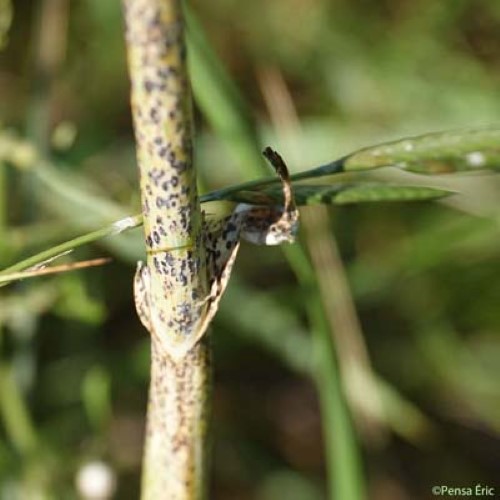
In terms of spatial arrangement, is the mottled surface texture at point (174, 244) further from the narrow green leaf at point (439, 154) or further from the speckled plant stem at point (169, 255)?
the narrow green leaf at point (439, 154)

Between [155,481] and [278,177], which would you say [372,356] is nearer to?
[155,481]

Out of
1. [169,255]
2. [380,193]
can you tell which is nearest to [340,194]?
[380,193]

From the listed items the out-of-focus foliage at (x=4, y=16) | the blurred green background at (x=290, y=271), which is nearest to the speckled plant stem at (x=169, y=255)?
the blurred green background at (x=290, y=271)

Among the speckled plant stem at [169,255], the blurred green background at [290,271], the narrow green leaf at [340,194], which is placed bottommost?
the speckled plant stem at [169,255]

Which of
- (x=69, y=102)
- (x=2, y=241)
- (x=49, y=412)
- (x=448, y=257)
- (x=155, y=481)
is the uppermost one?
(x=69, y=102)

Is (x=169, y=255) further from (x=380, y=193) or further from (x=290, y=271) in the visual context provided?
(x=290, y=271)

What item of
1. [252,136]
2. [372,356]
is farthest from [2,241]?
[372,356]

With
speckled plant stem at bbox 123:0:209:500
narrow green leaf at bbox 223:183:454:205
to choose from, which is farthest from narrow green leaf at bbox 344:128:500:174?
speckled plant stem at bbox 123:0:209:500
